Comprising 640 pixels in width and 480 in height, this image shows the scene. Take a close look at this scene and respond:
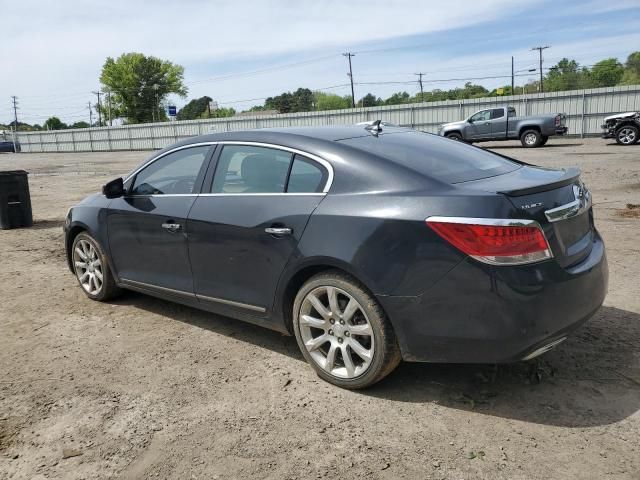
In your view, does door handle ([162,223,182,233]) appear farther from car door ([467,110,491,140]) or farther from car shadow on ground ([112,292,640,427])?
car door ([467,110,491,140])

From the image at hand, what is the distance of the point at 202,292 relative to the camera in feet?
13.6

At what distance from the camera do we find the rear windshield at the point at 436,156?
338 cm

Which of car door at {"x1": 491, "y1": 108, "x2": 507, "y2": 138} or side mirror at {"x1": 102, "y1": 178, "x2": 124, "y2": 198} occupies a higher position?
car door at {"x1": 491, "y1": 108, "x2": 507, "y2": 138}

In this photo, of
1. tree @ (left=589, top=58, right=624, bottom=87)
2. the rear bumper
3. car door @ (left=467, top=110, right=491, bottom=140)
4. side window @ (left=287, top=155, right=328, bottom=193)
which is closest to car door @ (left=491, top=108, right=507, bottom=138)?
car door @ (left=467, top=110, right=491, bottom=140)

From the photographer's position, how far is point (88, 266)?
5.31 meters

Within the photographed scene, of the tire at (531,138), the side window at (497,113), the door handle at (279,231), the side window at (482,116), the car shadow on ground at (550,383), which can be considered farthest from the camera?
the side window at (482,116)

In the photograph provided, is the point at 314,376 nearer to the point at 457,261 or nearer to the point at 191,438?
the point at 191,438

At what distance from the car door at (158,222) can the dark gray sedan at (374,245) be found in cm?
2

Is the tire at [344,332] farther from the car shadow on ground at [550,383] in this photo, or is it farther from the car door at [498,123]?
the car door at [498,123]

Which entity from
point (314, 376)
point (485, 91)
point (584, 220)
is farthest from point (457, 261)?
point (485, 91)

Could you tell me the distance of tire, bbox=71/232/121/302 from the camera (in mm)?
5105

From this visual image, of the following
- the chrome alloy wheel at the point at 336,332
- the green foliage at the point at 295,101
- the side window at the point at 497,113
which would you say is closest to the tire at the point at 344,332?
the chrome alloy wheel at the point at 336,332

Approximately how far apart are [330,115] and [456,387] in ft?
117

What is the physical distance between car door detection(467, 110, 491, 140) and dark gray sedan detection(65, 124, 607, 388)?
2204cm
